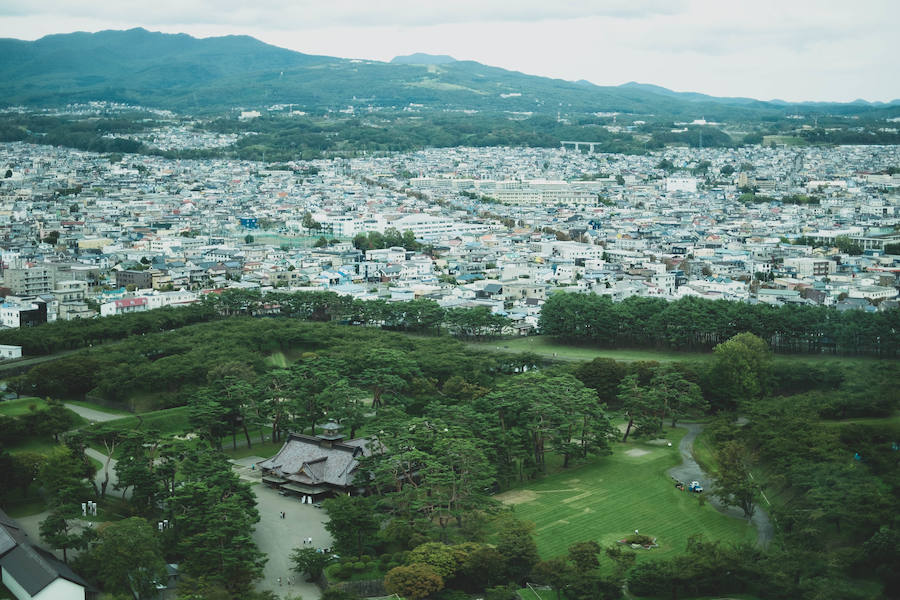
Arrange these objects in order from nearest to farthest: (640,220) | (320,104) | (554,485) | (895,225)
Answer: (554,485), (895,225), (640,220), (320,104)

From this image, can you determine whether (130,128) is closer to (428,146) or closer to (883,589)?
(428,146)

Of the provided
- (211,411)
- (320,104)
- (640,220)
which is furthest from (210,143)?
(211,411)

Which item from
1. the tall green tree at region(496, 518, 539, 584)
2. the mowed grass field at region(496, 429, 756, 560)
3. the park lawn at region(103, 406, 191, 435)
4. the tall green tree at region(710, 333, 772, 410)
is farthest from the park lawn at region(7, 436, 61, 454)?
the tall green tree at region(710, 333, 772, 410)

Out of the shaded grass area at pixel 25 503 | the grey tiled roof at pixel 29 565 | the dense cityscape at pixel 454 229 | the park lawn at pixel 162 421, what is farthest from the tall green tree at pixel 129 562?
the dense cityscape at pixel 454 229

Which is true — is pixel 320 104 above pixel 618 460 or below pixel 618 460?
above

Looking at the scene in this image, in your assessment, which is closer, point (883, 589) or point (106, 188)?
point (883, 589)

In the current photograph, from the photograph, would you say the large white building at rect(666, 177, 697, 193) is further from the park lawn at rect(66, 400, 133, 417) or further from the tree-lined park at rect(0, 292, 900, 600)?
the park lawn at rect(66, 400, 133, 417)

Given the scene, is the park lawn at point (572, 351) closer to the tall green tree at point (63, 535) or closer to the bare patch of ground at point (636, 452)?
the bare patch of ground at point (636, 452)
